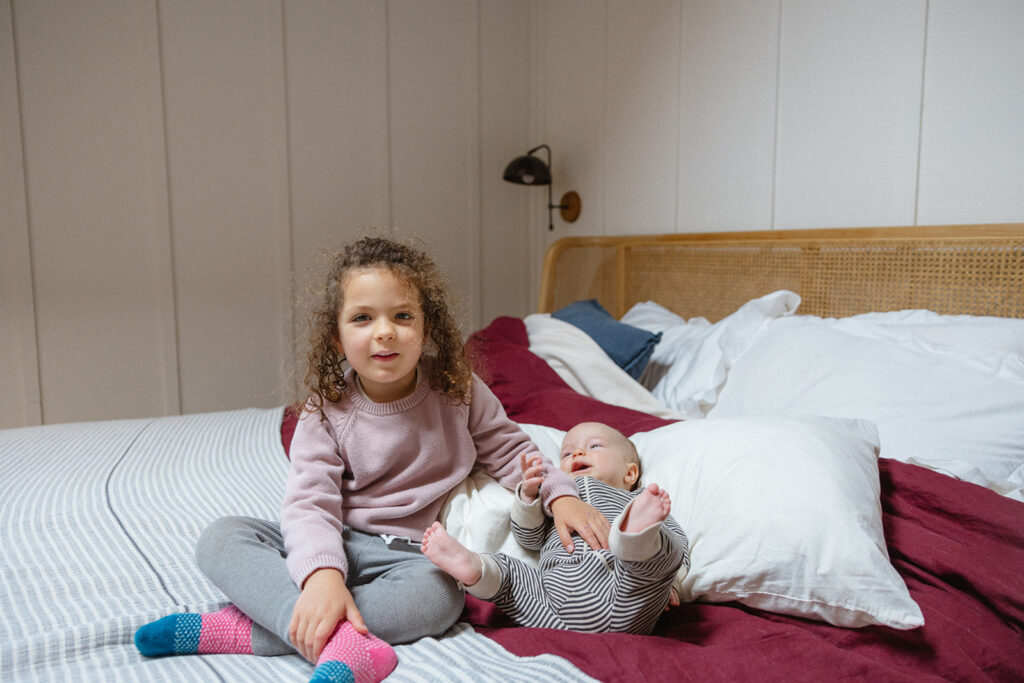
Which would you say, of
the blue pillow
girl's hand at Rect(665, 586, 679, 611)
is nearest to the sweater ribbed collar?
girl's hand at Rect(665, 586, 679, 611)

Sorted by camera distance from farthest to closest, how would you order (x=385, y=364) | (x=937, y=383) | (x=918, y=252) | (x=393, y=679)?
(x=918, y=252), (x=937, y=383), (x=385, y=364), (x=393, y=679)

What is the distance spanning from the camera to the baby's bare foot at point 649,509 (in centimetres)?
74

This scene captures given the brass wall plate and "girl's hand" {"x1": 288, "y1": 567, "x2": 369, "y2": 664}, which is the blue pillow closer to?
the brass wall plate

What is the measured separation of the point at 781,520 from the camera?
849 millimetres

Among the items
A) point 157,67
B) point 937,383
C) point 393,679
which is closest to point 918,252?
point 937,383

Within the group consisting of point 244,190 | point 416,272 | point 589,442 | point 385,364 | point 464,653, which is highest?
point 244,190

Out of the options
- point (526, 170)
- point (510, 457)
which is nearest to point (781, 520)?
point (510, 457)

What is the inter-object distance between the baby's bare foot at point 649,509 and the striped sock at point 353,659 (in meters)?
0.31

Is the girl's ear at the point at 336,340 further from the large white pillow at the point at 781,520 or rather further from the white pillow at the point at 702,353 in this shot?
the white pillow at the point at 702,353

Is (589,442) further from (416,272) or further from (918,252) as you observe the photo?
(918,252)

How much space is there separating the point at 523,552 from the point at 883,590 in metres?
0.48

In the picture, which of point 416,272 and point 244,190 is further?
point 244,190

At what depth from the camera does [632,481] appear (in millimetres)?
1089

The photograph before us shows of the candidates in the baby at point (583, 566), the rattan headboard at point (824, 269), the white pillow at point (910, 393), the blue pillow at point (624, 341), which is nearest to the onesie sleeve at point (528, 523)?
the baby at point (583, 566)
